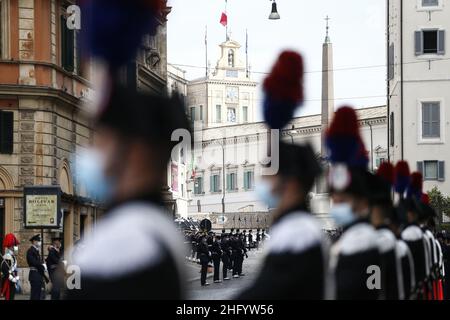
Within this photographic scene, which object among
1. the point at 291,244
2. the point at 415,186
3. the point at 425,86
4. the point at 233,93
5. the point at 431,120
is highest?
the point at 233,93

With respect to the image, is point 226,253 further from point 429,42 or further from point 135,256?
point 135,256

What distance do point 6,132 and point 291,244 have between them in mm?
32099

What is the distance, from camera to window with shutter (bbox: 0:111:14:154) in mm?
37719

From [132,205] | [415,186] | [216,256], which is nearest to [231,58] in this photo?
[216,256]

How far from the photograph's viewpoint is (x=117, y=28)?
16.1ft

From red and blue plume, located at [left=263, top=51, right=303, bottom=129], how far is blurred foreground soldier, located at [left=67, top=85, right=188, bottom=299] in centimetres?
219

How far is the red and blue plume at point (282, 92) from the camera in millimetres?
7113

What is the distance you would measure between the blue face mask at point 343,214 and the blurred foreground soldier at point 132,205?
3.62m

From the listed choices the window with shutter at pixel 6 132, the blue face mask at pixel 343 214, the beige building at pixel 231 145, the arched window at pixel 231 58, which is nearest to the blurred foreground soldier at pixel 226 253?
the window with shutter at pixel 6 132

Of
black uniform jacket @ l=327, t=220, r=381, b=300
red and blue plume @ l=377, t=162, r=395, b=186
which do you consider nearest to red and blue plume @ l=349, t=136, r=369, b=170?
black uniform jacket @ l=327, t=220, r=381, b=300

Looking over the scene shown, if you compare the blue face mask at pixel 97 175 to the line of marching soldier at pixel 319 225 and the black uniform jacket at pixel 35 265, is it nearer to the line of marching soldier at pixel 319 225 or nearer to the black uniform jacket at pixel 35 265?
the line of marching soldier at pixel 319 225

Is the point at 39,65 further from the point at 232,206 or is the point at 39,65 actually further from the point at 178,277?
the point at 232,206

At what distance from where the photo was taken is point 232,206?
138750 mm
